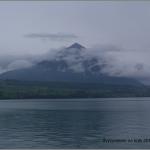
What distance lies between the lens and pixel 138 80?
14.5 meters

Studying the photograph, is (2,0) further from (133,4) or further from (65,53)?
(65,53)

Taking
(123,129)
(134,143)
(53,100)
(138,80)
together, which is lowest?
(134,143)

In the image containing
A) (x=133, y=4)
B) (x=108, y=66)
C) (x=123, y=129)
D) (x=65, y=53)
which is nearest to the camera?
(x=133, y=4)

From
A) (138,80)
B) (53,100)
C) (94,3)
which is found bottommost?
(138,80)

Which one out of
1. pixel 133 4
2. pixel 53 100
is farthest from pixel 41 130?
pixel 53 100

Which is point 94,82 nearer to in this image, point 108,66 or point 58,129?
point 108,66

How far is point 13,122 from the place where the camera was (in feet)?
54.5

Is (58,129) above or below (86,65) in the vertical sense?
below

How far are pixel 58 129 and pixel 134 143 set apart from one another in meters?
4.81

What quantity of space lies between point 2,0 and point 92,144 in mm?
4760

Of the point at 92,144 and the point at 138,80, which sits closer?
the point at 92,144

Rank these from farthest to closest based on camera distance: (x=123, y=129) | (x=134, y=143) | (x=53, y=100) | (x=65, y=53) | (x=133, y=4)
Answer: (x=53, y=100) < (x=65, y=53) < (x=123, y=129) < (x=133, y=4) < (x=134, y=143)

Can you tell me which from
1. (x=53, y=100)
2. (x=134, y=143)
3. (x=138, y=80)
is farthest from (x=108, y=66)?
(x=53, y=100)

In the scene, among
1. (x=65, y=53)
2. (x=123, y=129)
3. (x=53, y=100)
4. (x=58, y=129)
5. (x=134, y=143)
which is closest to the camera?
(x=134, y=143)
